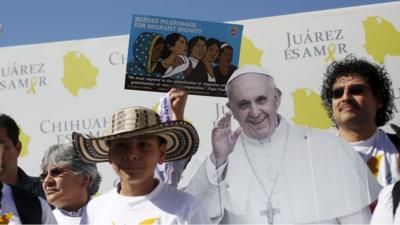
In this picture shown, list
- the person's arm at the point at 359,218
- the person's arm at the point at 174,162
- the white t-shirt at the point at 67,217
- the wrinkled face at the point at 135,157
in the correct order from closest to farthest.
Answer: the wrinkled face at the point at 135,157 < the person's arm at the point at 359,218 < the person's arm at the point at 174,162 < the white t-shirt at the point at 67,217

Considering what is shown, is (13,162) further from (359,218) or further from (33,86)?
(359,218)

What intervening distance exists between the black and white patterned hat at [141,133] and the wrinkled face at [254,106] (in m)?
0.33

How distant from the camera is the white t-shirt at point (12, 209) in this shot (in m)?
2.52

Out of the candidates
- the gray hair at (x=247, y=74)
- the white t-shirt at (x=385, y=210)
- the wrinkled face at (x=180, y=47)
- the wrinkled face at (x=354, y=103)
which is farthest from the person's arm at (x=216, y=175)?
the white t-shirt at (x=385, y=210)

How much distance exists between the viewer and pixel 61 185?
9.20 ft

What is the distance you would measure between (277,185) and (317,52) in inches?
34.5

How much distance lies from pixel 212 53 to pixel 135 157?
0.80m

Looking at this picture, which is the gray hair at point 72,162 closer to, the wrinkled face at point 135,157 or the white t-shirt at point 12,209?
the white t-shirt at point 12,209

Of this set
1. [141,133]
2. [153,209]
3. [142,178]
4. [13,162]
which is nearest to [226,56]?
[141,133]

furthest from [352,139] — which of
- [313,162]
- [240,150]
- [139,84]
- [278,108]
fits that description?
[139,84]

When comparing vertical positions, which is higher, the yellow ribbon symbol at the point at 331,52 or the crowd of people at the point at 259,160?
the yellow ribbon symbol at the point at 331,52

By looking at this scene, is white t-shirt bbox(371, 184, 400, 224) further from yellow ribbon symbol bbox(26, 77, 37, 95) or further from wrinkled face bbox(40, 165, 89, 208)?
yellow ribbon symbol bbox(26, 77, 37, 95)

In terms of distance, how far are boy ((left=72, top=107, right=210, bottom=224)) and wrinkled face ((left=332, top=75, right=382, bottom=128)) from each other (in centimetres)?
84

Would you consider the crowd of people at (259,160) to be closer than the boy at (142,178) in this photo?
No
